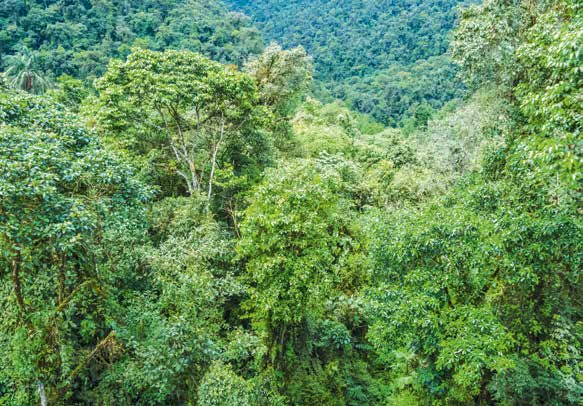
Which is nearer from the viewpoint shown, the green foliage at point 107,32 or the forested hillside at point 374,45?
the green foliage at point 107,32

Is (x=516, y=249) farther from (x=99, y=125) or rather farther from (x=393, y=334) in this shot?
(x=99, y=125)

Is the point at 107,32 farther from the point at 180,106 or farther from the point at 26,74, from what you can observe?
the point at 180,106

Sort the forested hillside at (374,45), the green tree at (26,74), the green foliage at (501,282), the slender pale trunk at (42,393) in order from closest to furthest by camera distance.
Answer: the green foliage at (501,282) → the slender pale trunk at (42,393) → the green tree at (26,74) → the forested hillside at (374,45)

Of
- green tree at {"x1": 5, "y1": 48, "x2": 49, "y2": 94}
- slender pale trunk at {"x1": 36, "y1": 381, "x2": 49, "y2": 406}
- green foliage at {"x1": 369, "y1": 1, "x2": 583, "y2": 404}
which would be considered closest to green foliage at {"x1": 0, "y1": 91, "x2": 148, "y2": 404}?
slender pale trunk at {"x1": 36, "y1": 381, "x2": 49, "y2": 406}

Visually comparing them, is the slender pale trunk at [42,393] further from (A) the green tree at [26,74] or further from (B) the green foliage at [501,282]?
(A) the green tree at [26,74]

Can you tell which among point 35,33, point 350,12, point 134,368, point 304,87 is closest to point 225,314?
point 134,368

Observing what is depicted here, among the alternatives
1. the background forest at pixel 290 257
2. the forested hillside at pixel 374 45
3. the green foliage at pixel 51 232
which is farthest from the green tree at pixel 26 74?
the forested hillside at pixel 374 45

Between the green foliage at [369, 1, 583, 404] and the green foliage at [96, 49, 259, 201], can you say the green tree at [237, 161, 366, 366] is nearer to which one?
the green foliage at [369, 1, 583, 404]
